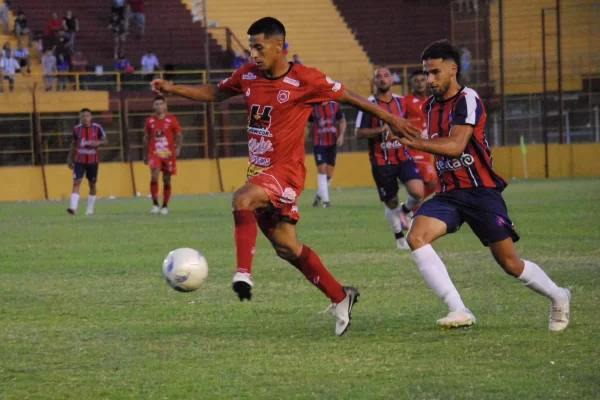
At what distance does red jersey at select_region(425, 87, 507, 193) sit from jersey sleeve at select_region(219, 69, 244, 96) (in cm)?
147

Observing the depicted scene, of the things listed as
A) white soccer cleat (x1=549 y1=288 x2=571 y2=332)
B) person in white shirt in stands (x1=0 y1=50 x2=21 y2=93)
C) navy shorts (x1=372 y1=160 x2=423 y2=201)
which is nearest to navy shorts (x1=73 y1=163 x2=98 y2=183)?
person in white shirt in stands (x1=0 y1=50 x2=21 y2=93)

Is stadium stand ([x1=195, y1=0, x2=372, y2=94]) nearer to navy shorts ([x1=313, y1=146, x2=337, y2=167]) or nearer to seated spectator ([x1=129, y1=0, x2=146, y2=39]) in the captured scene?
seated spectator ([x1=129, y1=0, x2=146, y2=39])

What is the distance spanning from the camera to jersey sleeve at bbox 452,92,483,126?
8.02m

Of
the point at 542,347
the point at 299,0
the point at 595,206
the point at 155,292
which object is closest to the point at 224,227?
the point at 595,206

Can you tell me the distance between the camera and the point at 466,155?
8.20m

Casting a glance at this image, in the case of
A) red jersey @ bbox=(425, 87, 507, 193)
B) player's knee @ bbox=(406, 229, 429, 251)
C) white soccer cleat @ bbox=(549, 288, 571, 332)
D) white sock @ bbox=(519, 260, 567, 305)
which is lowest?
white soccer cleat @ bbox=(549, 288, 571, 332)

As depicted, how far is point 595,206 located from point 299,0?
27.3 m

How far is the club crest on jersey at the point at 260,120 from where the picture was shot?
27.5 feet

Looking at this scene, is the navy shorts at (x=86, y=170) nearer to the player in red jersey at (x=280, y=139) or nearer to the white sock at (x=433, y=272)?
the player in red jersey at (x=280, y=139)

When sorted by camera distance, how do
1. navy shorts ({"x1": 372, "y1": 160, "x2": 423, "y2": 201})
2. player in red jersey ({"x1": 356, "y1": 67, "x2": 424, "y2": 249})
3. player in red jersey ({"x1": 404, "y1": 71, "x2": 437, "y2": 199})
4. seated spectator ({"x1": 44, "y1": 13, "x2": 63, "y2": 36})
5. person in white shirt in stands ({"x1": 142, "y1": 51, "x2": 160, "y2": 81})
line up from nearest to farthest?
player in red jersey ({"x1": 356, "y1": 67, "x2": 424, "y2": 249}) → navy shorts ({"x1": 372, "y1": 160, "x2": 423, "y2": 201}) → player in red jersey ({"x1": 404, "y1": 71, "x2": 437, "y2": 199}) → seated spectator ({"x1": 44, "y1": 13, "x2": 63, "y2": 36}) → person in white shirt in stands ({"x1": 142, "y1": 51, "x2": 160, "y2": 81})

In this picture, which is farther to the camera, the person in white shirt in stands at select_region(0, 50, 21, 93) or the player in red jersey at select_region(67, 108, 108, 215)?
the person in white shirt in stands at select_region(0, 50, 21, 93)

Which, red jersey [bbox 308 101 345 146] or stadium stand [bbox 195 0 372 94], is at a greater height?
stadium stand [bbox 195 0 372 94]

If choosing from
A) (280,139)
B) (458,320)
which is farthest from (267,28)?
(458,320)

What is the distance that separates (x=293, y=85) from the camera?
8367 mm
